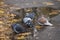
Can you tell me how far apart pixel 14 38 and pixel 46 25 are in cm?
96

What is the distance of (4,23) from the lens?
649 centimetres

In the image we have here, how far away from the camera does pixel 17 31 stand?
5.94m

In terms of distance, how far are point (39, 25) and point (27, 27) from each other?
1.00 ft

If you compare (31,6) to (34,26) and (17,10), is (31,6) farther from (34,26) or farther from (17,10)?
(34,26)

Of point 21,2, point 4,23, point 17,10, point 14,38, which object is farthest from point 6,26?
point 21,2

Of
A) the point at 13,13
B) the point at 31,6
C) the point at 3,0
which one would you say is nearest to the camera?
the point at 13,13

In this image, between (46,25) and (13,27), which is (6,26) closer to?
(13,27)

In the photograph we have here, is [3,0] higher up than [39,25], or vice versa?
[3,0]

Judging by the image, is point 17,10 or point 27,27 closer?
point 27,27

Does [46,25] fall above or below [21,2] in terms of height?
below

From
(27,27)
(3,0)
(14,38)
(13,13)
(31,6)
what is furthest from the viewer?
(3,0)

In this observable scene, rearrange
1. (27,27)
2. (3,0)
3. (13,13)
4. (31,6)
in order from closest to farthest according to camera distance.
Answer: (27,27) → (13,13) → (31,6) → (3,0)

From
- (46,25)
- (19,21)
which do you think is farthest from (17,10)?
(46,25)

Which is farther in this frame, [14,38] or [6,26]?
[6,26]
